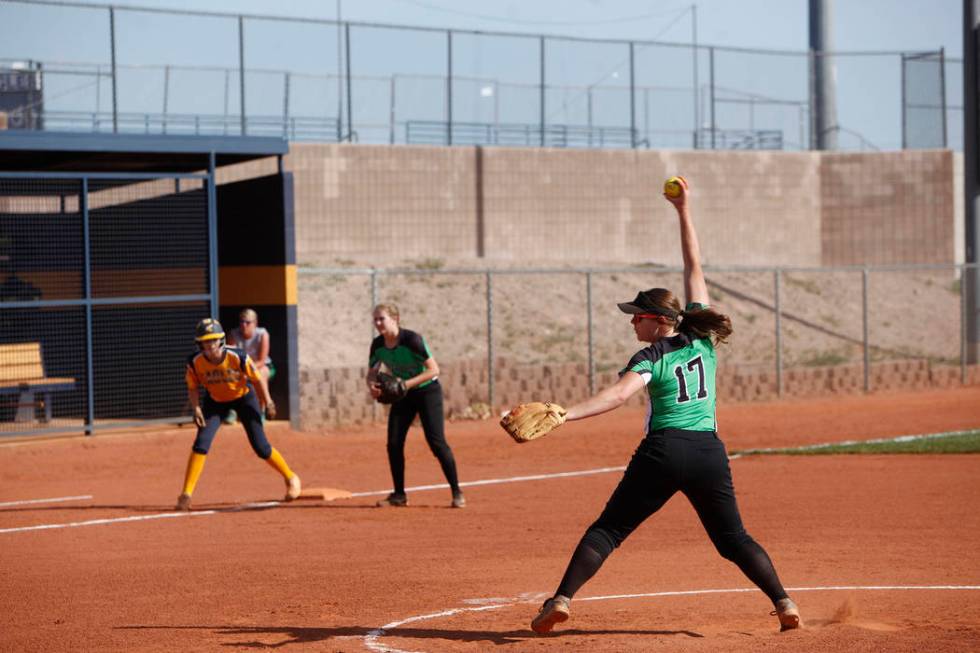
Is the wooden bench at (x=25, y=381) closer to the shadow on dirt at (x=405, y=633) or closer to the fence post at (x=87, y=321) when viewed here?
the fence post at (x=87, y=321)

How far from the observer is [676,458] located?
7.08 metres

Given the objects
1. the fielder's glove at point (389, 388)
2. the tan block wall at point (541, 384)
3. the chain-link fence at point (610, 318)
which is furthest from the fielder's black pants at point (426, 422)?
the chain-link fence at point (610, 318)

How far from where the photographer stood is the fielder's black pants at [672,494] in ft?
23.3

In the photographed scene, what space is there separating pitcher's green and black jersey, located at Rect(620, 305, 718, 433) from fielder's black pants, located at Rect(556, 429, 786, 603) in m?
A: 0.07

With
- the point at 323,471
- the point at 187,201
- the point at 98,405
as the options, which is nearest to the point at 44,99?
the point at 187,201

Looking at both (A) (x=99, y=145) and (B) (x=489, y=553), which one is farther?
(A) (x=99, y=145)

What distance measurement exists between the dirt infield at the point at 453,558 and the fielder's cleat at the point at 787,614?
10 centimetres

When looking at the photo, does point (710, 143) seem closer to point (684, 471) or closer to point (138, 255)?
point (138, 255)

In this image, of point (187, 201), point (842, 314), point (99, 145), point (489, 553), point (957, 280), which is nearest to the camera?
point (489, 553)

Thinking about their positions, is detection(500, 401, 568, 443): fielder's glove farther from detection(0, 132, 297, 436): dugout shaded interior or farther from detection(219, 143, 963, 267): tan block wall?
detection(219, 143, 963, 267): tan block wall

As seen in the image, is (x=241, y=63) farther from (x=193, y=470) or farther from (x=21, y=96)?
(x=193, y=470)

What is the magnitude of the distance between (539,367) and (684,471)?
632 inches

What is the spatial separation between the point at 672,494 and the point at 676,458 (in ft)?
0.66

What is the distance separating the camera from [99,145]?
1841 centimetres
